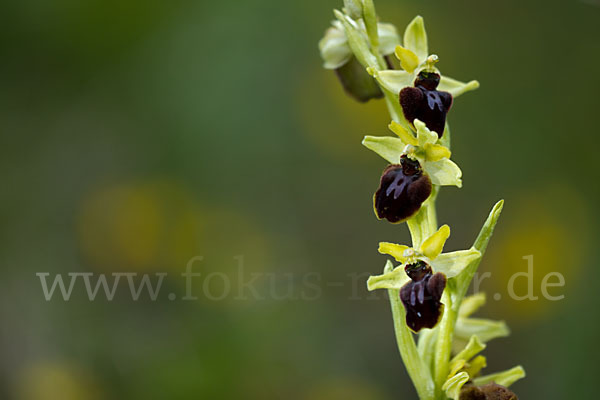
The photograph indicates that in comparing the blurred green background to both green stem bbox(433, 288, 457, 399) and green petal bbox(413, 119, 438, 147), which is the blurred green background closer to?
green stem bbox(433, 288, 457, 399)

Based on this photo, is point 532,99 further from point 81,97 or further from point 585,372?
point 81,97

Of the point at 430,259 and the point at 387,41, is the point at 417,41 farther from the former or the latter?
the point at 430,259

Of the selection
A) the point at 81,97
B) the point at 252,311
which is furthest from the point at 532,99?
the point at 81,97

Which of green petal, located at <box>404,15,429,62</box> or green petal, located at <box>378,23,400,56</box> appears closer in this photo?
green petal, located at <box>404,15,429,62</box>

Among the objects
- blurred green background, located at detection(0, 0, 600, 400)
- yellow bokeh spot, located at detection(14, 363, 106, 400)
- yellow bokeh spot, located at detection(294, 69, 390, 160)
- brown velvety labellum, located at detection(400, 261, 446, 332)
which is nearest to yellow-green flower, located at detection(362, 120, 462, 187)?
brown velvety labellum, located at detection(400, 261, 446, 332)

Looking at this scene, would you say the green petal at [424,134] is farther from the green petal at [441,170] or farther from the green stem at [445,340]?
the green stem at [445,340]

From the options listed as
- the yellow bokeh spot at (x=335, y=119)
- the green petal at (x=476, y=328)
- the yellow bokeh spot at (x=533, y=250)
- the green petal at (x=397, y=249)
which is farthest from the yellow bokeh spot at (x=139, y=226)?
the green petal at (x=397, y=249)

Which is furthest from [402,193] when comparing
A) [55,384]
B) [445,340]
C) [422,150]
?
[55,384]

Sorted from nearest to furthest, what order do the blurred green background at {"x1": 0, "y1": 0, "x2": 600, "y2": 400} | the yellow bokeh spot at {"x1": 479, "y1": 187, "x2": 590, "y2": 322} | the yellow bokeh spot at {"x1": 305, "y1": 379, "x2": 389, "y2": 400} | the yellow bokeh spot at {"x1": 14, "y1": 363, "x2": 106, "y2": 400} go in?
the yellow bokeh spot at {"x1": 14, "y1": 363, "x2": 106, "y2": 400}, the yellow bokeh spot at {"x1": 305, "y1": 379, "x2": 389, "y2": 400}, the yellow bokeh spot at {"x1": 479, "y1": 187, "x2": 590, "y2": 322}, the blurred green background at {"x1": 0, "y1": 0, "x2": 600, "y2": 400}
